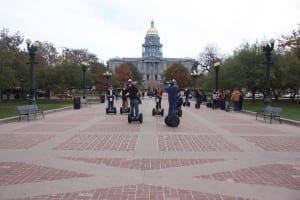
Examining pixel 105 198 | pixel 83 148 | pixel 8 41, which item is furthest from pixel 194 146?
pixel 8 41

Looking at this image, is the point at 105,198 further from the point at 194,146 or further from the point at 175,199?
the point at 194,146

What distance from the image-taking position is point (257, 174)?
26.7 ft

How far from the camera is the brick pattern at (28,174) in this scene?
7.44 meters

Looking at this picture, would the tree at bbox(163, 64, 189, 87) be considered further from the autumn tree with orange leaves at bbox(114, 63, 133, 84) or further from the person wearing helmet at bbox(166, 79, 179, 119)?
the person wearing helmet at bbox(166, 79, 179, 119)

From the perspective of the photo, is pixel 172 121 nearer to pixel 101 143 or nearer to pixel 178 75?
pixel 101 143

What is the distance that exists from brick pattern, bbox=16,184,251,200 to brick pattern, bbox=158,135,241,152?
419cm

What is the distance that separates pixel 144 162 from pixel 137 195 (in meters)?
2.69

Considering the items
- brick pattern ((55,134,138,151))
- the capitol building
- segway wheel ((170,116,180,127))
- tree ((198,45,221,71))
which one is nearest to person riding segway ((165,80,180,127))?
segway wheel ((170,116,180,127))

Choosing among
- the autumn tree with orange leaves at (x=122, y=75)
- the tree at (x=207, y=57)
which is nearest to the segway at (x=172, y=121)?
the tree at (x=207, y=57)

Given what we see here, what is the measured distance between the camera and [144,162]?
9172mm

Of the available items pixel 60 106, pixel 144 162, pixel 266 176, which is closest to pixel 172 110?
pixel 144 162

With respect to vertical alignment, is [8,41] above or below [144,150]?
above

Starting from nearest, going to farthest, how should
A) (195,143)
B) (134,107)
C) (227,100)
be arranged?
(195,143)
(134,107)
(227,100)

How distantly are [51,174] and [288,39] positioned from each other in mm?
48023
